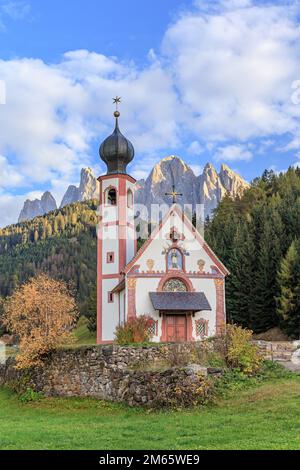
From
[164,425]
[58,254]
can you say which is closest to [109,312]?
[164,425]

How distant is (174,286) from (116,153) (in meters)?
11.3

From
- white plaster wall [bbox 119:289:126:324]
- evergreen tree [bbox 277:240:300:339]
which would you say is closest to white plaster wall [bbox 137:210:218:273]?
white plaster wall [bbox 119:289:126:324]

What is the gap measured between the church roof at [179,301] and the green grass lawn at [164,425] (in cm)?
1004

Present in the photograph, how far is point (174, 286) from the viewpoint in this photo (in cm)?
3375

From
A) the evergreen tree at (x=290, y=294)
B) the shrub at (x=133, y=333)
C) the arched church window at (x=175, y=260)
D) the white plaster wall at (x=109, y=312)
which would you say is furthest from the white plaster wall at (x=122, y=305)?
the evergreen tree at (x=290, y=294)

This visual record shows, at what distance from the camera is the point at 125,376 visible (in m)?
22.8

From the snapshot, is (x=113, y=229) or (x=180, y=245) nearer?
(x=180, y=245)

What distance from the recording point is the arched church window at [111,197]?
128ft

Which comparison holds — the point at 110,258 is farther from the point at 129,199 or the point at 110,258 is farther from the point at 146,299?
the point at 146,299

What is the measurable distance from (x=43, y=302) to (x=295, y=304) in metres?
23.4

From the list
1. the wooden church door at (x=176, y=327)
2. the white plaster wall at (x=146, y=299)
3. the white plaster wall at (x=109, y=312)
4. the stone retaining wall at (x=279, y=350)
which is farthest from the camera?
the white plaster wall at (x=109, y=312)

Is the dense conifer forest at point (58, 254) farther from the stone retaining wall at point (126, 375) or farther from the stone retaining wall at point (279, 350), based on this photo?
the stone retaining wall at point (126, 375)

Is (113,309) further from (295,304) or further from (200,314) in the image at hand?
(295,304)
